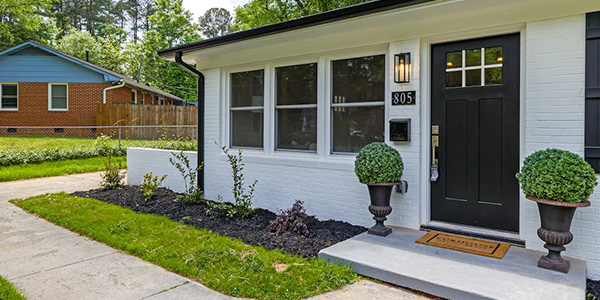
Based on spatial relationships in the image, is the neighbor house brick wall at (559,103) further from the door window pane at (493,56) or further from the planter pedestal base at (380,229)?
the planter pedestal base at (380,229)

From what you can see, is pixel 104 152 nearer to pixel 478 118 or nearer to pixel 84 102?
pixel 84 102

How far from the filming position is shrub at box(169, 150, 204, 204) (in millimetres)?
5911

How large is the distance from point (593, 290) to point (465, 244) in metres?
0.98

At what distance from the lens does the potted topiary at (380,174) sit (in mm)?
3793

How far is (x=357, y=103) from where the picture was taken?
15.4 ft

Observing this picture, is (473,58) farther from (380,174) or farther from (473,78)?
(380,174)

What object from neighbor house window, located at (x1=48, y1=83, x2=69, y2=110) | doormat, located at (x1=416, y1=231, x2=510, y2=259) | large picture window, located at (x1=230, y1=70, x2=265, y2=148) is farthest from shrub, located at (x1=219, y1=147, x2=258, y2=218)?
neighbor house window, located at (x1=48, y1=83, x2=69, y2=110)

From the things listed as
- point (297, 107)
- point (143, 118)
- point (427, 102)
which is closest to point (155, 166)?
point (297, 107)

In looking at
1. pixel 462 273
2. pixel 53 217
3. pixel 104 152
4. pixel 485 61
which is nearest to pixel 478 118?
pixel 485 61

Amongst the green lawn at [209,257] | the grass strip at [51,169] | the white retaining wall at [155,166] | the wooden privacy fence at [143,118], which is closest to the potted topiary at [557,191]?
the green lawn at [209,257]

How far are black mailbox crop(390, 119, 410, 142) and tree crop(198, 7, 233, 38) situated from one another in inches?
1558

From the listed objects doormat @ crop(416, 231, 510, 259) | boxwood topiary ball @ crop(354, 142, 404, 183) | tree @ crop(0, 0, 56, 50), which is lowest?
doormat @ crop(416, 231, 510, 259)

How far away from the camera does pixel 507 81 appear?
366 centimetres

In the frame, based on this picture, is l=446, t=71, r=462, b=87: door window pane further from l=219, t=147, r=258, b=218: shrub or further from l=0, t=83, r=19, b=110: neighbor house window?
l=0, t=83, r=19, b=110: neighbor house window
